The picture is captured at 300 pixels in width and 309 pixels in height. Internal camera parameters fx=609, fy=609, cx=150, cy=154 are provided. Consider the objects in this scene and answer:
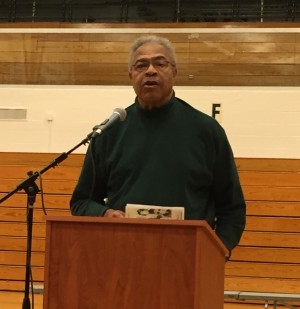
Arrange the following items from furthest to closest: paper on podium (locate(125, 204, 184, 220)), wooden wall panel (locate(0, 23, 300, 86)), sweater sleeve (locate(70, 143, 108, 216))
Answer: wooden wall panel (locate(0, 23, 300, 86))
sweater sleeve (locate(70, 143, 108, 216))
paper on podium (locate(125, 204, 184, 220))

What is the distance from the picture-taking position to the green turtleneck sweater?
1.90 metres

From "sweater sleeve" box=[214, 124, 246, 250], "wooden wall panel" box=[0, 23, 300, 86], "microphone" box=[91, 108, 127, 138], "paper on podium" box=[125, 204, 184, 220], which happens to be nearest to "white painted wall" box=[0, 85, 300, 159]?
"wooden wall panel" box=[0, 23, 300, 86]

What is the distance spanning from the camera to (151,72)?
6.47ft

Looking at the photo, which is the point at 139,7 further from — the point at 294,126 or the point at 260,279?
the point at 260,279

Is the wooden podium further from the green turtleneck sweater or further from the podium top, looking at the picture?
the green turtleneck sweater

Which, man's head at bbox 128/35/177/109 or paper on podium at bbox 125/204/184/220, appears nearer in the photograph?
paper on podium at bbox 125/204/184/220

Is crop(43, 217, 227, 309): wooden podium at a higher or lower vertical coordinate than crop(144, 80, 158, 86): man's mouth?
lower

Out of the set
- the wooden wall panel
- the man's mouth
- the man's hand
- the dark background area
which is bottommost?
the man's hand

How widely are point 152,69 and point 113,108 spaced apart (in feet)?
14.1

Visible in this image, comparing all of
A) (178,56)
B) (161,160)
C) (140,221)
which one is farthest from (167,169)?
(178,56)

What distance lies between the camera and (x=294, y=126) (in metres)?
6.00

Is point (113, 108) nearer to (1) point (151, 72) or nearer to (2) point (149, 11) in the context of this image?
(2) point (149, 11)

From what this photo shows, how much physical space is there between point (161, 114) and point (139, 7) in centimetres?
549

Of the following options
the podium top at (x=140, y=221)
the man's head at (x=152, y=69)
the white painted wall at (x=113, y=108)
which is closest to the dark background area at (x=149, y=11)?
the white painted wall at (x=113, y=108)
